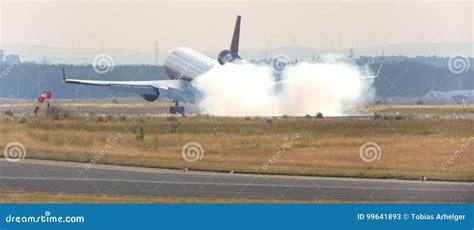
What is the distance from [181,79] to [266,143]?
190 feet

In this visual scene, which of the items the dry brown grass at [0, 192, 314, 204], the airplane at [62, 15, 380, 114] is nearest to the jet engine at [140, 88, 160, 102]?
the airplane at [62, 15, 380, 114]

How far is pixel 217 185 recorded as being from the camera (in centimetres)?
4016

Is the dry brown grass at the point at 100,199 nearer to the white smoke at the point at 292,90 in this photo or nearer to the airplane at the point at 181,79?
the white smoke at the point at 292,90

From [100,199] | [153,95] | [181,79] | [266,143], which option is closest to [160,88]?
[153,95]

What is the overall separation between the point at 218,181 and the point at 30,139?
2202cm

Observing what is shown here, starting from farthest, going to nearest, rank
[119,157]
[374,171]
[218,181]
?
1. [119,157]
2. [374,171]
3. [218,181]

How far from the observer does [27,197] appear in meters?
34.9

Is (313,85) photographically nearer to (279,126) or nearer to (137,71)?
(279,126)

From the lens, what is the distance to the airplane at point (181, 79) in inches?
4208

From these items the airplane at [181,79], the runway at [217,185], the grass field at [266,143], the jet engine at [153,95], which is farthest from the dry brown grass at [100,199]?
the jet engine at [153,95]

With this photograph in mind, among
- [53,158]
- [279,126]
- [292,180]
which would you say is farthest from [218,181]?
[279,126]

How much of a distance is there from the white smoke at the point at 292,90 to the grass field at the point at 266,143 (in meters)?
16.9

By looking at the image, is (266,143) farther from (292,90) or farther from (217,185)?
(292,90)

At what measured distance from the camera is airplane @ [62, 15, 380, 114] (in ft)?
351
